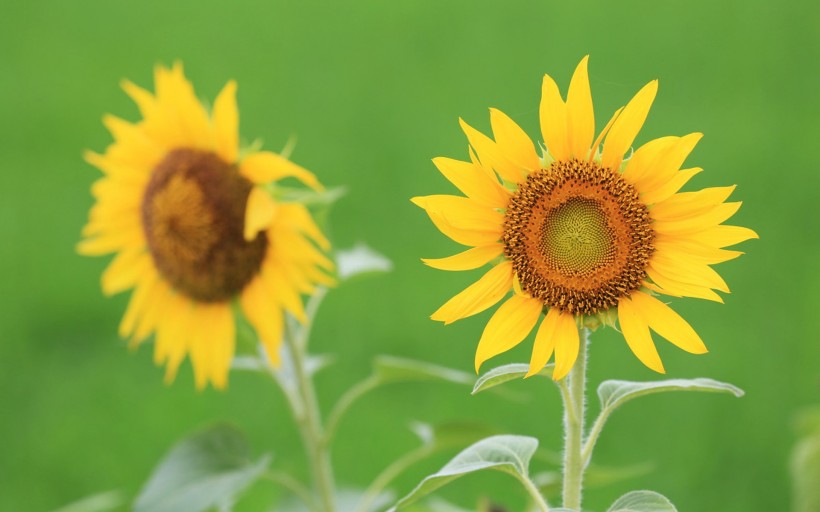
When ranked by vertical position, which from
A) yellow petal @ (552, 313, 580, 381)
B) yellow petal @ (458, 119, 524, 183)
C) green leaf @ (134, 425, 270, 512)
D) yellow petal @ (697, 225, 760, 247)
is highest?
yellow petal @ (458, 119, 524, 183)

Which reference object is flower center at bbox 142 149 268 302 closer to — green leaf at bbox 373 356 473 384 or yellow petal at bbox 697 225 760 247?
green leaf at bbox 373 356 473 384

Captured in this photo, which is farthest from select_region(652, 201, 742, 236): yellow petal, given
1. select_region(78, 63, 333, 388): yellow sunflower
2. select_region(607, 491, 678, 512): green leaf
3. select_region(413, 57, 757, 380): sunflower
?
select_region(78, 63, 333, 388): yellow sunflower

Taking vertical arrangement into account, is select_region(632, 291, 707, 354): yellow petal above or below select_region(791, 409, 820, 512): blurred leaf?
above

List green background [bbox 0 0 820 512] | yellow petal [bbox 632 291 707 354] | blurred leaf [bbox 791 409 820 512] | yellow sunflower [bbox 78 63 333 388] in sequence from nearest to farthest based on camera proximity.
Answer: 1. yellow petal [bbox 632 291 707 354]
2. blurred leaf [bbox 791 409 820 512]
3. yellow sunflower [bbox 78 63 333 388]
4. green background [bbox 0 0 820 512]

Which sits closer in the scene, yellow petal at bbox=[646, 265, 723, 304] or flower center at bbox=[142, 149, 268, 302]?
yellow petal at bbox=[646, 265, 723, 304]

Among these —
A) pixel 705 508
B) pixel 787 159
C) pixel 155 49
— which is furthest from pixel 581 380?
pixel 155 49

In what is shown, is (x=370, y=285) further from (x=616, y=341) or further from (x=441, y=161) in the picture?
(x=441, y=161)

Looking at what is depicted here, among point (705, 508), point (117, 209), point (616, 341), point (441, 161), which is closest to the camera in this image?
point (441, 161)
